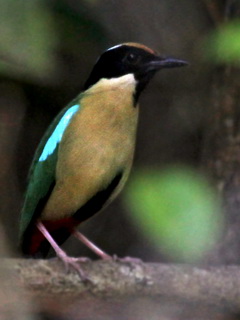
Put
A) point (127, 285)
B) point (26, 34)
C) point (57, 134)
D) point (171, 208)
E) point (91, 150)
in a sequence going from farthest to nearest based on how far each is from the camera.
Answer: point (57, 134), point (91, 150), point (127, 285), point (26, 34), point (171, 208)

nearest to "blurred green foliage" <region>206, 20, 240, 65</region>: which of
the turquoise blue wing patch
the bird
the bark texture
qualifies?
the bark texture

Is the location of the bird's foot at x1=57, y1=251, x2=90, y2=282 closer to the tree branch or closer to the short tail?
the tree branch

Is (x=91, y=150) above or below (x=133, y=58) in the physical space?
below

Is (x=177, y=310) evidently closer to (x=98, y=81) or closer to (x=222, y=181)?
(x=98, y=81)

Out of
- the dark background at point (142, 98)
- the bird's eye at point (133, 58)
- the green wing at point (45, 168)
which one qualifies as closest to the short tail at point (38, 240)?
the green wing at point (45, 168)

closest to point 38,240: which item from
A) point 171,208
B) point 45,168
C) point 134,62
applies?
point 45,168

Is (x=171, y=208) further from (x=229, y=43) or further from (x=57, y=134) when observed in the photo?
(x=57, y=134)

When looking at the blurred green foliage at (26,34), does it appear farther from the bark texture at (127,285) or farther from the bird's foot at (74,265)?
the bird's foot at (74,265)
